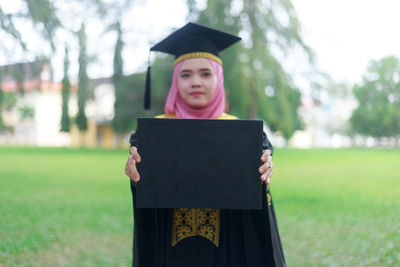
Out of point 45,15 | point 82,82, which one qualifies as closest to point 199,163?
point 45,15

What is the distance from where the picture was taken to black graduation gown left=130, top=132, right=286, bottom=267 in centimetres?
202

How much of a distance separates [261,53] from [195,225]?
8.99m

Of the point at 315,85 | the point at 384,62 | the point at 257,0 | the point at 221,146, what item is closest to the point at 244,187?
the point at 221,146

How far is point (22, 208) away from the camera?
21.0 feet

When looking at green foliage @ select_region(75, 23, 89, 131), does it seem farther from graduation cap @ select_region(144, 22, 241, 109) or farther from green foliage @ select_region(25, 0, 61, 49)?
graduation cap @ select_region(144, 22, 241, 109)

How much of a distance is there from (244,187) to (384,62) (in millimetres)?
7676

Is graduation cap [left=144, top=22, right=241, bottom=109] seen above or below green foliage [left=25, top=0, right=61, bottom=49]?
below

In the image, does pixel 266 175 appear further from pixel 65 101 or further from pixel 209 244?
pixel 65 101

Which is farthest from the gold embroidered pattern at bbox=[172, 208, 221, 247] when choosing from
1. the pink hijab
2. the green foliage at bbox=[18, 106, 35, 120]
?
the green foliage at bbox=[18, 106, 35, 120]

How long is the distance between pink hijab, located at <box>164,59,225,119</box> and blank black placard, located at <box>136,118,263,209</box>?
637 millimetres

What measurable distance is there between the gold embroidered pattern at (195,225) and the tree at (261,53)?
7413mm

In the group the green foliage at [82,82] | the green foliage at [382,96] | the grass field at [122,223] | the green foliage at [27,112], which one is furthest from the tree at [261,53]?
the green foliage at [27,112]

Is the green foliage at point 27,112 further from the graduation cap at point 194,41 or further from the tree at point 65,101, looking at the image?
the graduation cap at point 194,41

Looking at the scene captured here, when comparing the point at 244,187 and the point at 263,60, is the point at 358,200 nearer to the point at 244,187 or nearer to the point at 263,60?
the point at 263,60
